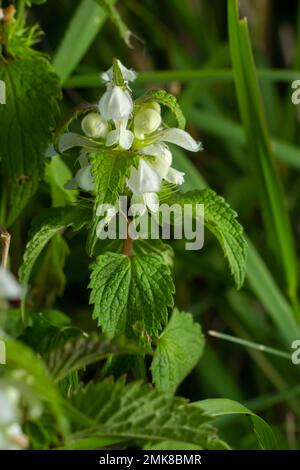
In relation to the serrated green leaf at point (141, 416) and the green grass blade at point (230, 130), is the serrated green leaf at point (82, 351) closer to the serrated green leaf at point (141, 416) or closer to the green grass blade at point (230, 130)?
the serrated green leaf at point (141, 416)

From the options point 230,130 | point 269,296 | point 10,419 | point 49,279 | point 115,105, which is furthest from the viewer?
point 230,130

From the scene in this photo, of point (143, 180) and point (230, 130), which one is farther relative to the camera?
point (230, 130)

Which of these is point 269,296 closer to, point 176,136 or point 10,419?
point 176,136

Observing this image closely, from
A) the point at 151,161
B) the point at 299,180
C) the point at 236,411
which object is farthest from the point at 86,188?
the point at 299,180

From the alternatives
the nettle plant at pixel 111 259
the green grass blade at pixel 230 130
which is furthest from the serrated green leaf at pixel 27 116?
the green grass blade at pixel 230 130

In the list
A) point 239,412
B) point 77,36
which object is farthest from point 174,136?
point 77,36

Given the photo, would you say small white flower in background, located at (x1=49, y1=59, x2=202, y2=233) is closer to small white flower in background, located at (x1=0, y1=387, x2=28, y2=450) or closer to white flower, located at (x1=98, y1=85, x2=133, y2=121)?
white flower, located at (x1=98, y1=85, x2=133, y2=121)
